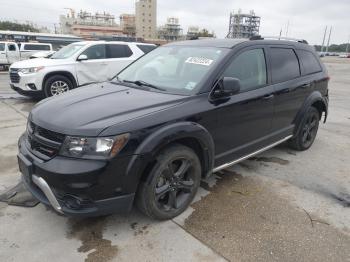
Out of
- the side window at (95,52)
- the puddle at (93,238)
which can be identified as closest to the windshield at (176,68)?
the puddle at (93,238)

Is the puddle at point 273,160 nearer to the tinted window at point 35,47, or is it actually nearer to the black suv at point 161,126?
the black suv at point 161,126

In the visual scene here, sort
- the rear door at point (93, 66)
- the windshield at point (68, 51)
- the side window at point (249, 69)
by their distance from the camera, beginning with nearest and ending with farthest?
1. the side window at point (249, 69)
2. the rear door at point (93, 66)
3. the windshield at point (68, 51)

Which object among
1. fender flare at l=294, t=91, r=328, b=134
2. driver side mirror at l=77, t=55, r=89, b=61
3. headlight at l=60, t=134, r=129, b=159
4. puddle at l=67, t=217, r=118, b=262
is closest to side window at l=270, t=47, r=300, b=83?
fender flare at l=294, t=91, r=328, b=134

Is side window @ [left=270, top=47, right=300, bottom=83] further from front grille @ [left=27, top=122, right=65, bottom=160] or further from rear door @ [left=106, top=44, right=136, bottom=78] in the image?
rear door @ [left=106, top=44, right=136, bottom=78]

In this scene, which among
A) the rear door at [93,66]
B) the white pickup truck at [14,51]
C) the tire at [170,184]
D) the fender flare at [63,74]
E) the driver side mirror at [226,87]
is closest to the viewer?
the tire at [170,184]

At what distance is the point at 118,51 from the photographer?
9594 mm

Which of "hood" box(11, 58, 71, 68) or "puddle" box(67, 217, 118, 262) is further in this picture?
"hood" box(11, 58, 71, 68)

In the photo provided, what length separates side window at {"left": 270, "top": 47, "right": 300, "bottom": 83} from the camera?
4098 millimetres

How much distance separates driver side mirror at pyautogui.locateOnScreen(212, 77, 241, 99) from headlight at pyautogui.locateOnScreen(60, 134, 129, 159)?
1.22m

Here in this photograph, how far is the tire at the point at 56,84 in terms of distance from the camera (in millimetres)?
8391

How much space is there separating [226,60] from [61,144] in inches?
75.9

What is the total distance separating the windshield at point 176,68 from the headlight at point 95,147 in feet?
3.31

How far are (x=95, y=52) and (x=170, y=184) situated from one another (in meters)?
7.18

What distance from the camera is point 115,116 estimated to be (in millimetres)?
2660
